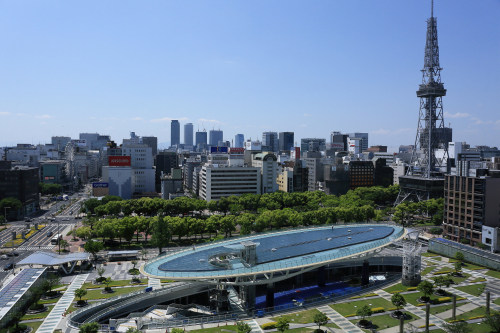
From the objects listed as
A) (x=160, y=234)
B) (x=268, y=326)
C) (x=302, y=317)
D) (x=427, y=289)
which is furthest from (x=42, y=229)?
(x=427, y=289)

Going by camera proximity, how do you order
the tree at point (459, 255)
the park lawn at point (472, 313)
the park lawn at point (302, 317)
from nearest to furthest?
1. the park lawn at point (302, 317)
2. the park lawn at point (472, 313)
3. the tree at point (459, 255)

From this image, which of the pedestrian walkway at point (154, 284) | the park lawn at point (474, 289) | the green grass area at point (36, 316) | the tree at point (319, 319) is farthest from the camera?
the pedestrian walkway at point (154, 284)

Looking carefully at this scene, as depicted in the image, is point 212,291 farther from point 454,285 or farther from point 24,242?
point 24,242

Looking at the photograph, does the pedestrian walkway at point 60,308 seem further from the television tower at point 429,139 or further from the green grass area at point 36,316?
the television tower at point 429,139

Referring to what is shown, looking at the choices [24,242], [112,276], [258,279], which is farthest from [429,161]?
[24,242]

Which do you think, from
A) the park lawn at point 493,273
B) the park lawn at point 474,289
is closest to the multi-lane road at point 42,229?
the park lawn at point 474,289

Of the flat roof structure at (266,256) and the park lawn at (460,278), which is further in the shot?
the park lawn at (460,278)
